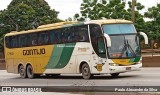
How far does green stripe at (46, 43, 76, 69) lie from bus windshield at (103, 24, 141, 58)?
9.04ft

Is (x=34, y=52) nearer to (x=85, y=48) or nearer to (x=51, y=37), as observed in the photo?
(x=51, y=37)

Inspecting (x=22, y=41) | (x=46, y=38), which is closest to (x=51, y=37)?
(x=46, y=38)

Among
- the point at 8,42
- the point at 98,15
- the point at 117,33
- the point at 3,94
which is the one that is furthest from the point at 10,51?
the point at 98,15

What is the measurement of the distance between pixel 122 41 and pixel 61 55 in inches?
180

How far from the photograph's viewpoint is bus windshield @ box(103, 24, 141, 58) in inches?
871

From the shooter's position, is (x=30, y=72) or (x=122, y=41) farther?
(x=30, y=72)

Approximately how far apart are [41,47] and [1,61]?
79.9 ft

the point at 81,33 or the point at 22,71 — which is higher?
the point at 81,33

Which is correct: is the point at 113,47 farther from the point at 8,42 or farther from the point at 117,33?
the point at 8,42

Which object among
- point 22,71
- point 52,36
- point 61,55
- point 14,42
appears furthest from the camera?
point 14,42

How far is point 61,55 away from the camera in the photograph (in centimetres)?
2550

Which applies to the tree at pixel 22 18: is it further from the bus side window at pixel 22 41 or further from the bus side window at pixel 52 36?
the bus side window at pixel 52 36

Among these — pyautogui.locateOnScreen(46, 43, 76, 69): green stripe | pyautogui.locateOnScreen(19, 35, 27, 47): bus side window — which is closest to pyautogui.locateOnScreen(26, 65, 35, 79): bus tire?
pyautogui.locateOnScreen(19, 35, 27, 47): bus side window

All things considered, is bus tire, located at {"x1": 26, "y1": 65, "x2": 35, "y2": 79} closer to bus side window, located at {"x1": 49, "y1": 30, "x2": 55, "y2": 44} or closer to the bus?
the bus
